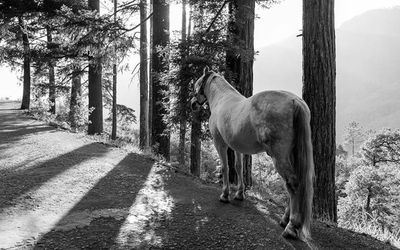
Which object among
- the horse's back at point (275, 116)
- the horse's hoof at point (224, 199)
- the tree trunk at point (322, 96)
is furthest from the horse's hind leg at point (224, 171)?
the tree trunk at point (322, 96)

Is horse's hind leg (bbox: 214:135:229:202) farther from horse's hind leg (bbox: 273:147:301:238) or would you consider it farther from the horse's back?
horse's hind leg (bbox: 273:147:301:238)

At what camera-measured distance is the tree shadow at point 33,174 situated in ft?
16.9

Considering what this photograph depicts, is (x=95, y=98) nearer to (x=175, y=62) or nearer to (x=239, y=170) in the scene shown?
(x=175, y=62)

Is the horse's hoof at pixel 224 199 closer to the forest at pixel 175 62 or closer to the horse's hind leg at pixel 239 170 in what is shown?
the horse's hind leg at pixel 239 170

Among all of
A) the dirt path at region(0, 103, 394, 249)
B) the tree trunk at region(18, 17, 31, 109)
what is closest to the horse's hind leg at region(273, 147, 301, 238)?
the dirt path at region(0, 103, 394, 249)

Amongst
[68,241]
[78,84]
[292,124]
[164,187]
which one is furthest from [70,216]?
[78,84]

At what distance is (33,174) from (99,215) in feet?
8.75

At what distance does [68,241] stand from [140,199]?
66.8 inches

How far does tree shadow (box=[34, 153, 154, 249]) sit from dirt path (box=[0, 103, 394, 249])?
0.01 metres

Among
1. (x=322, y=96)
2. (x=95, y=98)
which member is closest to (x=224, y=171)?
(x=322, y=96)

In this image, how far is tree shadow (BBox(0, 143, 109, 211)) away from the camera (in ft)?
16.9

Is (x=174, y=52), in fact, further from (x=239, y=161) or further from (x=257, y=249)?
(x=257, y=249)

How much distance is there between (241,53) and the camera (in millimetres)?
8227

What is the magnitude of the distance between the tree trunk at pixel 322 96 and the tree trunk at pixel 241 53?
2.13 m
